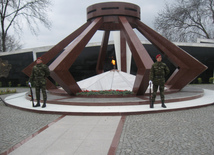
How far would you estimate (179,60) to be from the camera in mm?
8414

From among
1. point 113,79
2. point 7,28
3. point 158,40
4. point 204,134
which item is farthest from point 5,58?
point 204,134

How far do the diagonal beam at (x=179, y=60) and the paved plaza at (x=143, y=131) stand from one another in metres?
2.97

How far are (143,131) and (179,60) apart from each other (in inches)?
219

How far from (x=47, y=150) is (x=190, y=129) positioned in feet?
9.15

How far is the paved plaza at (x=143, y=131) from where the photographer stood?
2.97m

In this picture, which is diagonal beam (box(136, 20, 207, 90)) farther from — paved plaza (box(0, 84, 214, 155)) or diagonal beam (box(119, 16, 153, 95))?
paved plaza (box(0, 84, 214, 155))

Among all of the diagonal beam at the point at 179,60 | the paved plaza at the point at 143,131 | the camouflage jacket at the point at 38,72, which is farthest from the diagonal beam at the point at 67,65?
the diagonal beam at the point at 179,60

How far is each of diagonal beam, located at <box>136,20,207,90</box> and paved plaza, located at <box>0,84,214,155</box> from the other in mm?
2969

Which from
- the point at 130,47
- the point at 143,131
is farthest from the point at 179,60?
the point at 143,131

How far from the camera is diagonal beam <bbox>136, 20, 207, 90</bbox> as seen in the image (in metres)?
8.05

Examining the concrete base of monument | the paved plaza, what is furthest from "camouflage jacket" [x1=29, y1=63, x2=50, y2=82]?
the paved plaza

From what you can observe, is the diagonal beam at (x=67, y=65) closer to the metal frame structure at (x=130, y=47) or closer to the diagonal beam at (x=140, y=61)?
the metal frame structure at (x=130, y=47)

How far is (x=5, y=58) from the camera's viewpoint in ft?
60.7

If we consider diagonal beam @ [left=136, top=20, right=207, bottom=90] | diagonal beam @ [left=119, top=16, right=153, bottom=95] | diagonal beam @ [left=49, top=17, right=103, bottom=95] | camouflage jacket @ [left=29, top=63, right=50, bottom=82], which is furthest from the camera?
diagonal beam @ [left=136, top=20, right=207, bottom=90]
